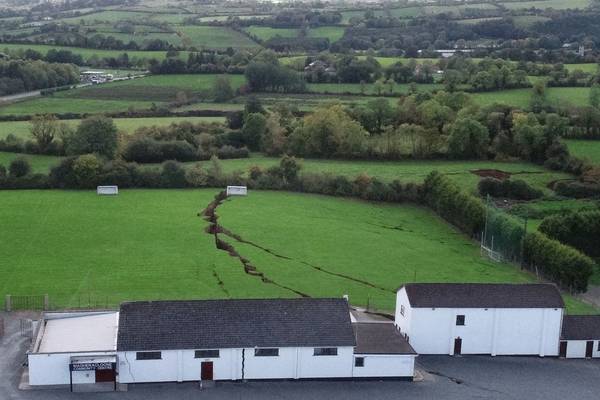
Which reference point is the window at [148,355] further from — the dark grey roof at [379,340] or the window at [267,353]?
the dark grey roof at [379,340]

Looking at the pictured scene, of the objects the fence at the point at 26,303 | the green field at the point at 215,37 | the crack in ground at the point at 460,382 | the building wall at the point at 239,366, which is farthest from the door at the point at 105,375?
the green field at the point at 215,37

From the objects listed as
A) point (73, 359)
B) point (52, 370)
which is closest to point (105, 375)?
point (73, 359)

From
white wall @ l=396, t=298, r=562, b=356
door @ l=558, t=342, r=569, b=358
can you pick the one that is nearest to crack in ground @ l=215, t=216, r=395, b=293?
white wall @ l=396, t=298, r=562, b=356

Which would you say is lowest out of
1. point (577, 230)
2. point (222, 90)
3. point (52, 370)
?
point (52, 370)

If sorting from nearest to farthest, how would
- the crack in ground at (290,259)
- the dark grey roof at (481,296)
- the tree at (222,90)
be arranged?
1. the dark grey roof at (481,296)
2. the crack in ground at (290,259)
3. the tree at (222,90)

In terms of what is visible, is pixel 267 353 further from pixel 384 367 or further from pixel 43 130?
pixel 43 130

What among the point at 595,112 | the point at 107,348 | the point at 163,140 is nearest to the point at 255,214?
the point at 163,140

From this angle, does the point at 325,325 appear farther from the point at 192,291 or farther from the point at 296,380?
the point at 192,291
